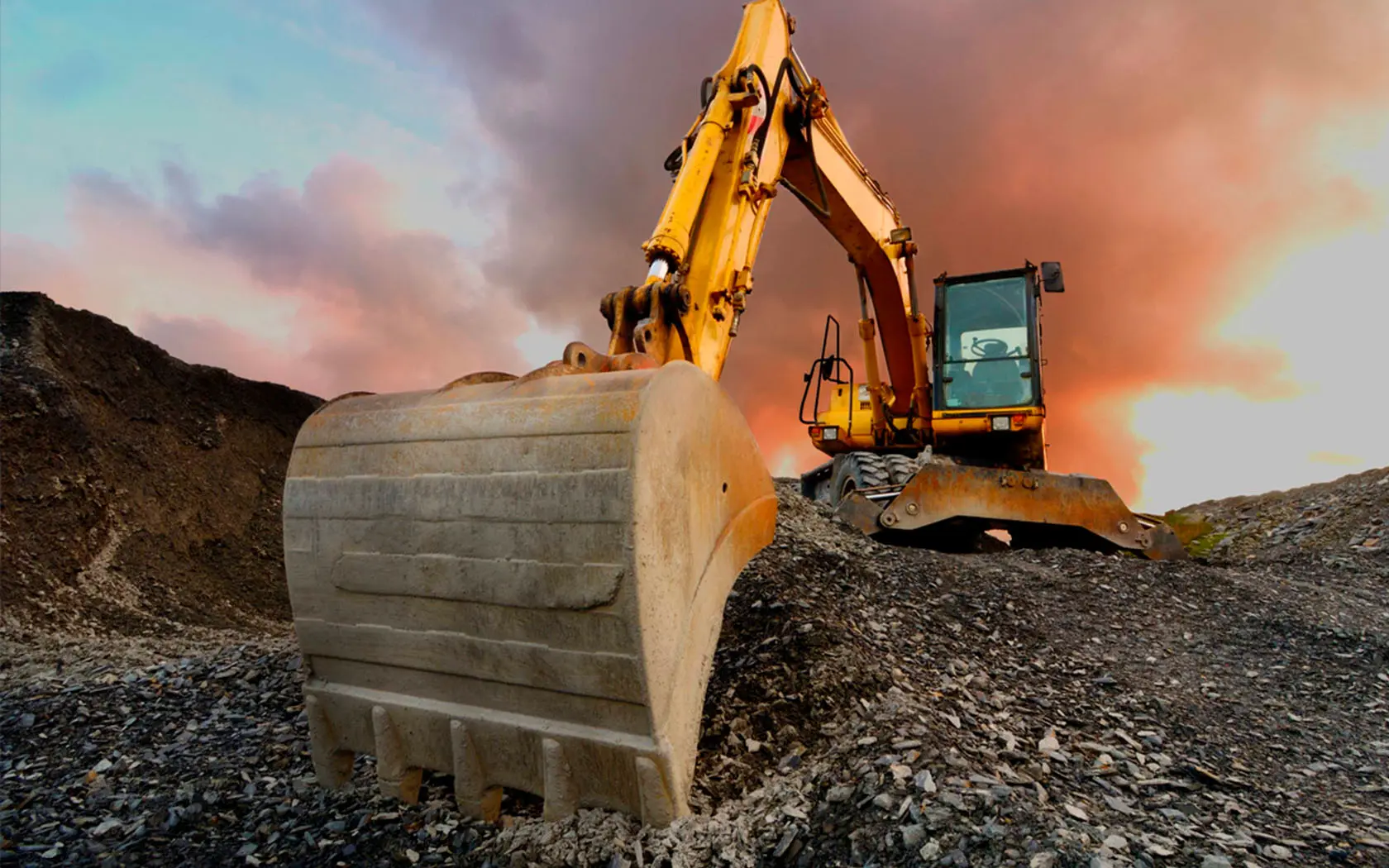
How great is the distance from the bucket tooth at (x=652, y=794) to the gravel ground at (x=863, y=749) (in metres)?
0.06

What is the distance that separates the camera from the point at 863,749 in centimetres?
260

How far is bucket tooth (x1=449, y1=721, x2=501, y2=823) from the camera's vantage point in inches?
94.1

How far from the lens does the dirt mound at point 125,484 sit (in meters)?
5.98

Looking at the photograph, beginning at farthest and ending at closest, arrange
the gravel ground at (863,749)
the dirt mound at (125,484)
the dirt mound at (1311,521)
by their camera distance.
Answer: the dirt mound at (1311,521)
the dirt mound at (125,484)
the gravel ground at (863,749)

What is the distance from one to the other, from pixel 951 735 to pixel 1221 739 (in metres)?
1.53

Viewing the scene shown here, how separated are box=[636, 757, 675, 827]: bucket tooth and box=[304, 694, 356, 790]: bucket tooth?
1.19m

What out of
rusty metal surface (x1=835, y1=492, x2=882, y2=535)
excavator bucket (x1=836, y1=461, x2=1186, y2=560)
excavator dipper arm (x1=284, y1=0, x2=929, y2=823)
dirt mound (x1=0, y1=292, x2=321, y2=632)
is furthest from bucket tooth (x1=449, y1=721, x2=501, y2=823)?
excavator bucket (x1=836, y1=461, x2=1186, y2=560)

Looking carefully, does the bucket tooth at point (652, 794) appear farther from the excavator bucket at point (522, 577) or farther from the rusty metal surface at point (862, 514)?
the rusty metal surface at point (862, 514)

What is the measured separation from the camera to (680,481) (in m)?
2.29

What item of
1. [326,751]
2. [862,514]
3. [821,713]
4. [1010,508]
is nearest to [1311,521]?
[1010,508]

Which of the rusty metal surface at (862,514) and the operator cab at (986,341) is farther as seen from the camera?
the operator cab at (986,341)

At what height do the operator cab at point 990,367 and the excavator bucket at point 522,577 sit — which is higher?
the operator cab at point 990,367

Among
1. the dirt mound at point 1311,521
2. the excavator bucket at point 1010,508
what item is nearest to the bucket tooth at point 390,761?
the excavator bucket at point 1010,508

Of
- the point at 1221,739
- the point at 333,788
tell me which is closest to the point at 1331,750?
the point at 1221,739
